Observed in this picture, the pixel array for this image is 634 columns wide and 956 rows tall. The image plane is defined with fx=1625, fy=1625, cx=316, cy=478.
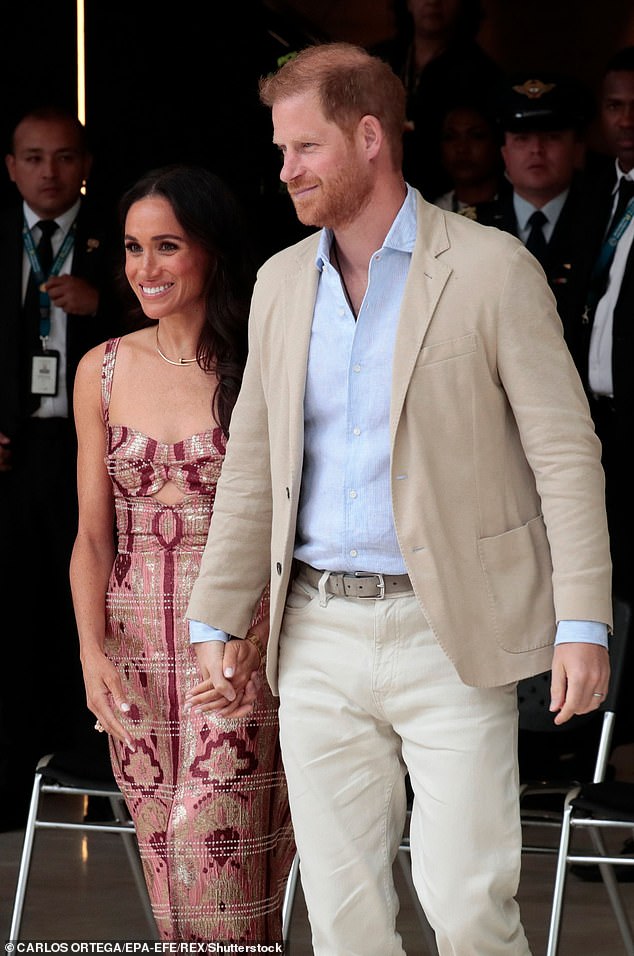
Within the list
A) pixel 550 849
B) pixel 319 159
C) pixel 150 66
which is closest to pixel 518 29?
pixel 150 66

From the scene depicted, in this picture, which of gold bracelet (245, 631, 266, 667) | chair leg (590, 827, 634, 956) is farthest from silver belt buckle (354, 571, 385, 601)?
chair leg (590, 827, 634, 956)

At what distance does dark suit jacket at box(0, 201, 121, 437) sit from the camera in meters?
5.43

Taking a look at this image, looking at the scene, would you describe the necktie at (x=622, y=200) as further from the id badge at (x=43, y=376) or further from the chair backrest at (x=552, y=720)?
the id badge at (x=43, y=376)

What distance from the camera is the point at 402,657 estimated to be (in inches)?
104

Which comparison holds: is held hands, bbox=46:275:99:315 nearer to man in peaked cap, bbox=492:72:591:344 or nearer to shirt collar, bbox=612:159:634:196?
man in peaked cap, bbox=492:72:591:344

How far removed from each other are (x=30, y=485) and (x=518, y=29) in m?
4.85

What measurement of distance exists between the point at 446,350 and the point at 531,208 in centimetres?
280

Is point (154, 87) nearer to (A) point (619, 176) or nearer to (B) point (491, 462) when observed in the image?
(A) point (619, 176)

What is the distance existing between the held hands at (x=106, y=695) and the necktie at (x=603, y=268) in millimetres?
2281

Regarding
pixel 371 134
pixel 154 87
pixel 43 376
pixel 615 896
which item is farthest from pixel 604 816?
pixel 154 87

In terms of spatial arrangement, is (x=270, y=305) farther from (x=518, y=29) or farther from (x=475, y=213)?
(x=518, y=29)

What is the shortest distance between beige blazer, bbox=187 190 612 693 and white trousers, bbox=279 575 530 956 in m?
0.09

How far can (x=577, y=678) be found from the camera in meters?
2.46

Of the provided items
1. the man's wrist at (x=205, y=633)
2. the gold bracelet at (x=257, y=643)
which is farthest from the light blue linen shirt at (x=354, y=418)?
the gold bracelet at (x=257, y=643)
